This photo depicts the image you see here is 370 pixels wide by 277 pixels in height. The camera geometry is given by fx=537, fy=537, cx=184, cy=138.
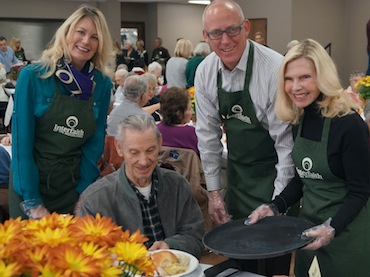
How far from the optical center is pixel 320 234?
192 centimetres

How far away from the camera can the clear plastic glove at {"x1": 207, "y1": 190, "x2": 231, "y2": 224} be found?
262 centimetres

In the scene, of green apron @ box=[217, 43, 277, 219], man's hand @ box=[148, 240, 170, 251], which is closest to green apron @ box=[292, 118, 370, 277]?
green apron @ box=[217, 43, 277, 219]

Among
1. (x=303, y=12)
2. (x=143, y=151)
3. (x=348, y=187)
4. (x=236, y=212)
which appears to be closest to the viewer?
(x=348, y=187)

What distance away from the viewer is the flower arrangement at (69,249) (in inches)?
34.7

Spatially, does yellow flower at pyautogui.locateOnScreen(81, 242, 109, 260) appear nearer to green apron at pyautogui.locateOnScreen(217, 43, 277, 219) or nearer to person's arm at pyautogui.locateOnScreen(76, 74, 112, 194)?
green apron at pyautogui.locateOnScreen(217, 43, 277, 219)

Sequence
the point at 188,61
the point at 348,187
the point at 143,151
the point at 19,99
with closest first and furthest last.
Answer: the point at 348,187 < the point at 143,151 < the point at 19,99 < the point at 188,61

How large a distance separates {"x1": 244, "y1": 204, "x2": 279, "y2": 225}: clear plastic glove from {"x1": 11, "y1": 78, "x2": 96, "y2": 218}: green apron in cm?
94

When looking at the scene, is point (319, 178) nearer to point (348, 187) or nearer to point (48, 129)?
point (348, 187)

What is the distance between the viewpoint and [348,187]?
2.08 metres

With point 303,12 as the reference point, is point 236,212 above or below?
below

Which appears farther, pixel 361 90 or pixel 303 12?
pixel 303 12

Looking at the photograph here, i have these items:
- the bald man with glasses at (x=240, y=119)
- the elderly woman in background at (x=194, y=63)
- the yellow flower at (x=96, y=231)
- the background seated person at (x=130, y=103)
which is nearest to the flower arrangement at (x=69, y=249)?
the yellow flower at (x=96, y=231)

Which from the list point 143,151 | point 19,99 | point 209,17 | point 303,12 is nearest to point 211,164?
point 143,151

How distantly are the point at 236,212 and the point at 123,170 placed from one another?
71cm
